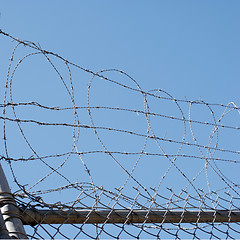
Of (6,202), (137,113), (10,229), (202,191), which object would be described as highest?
(137,113)

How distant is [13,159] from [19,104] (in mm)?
303

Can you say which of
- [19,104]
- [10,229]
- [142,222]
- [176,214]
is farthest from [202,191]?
[10,229]

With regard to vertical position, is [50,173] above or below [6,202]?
above

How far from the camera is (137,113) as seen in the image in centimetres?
313

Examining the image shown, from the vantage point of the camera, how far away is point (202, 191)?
124 inches

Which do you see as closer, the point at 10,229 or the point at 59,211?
the point at 10,229

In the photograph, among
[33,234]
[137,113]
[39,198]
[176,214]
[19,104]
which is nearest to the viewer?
[33,234]

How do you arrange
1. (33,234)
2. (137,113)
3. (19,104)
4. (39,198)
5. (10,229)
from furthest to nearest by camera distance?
(137,113)
(19,104)
(39,198)
(33,234)
(10,229)

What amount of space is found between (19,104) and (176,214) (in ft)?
3.41

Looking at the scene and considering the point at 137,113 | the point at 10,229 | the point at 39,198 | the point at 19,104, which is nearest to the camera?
the point at 10,229

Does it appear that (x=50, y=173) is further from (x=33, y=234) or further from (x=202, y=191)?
(x=202, y=191)

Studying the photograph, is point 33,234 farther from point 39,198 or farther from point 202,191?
point 202,191

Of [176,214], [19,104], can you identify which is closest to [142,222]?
[176,214]

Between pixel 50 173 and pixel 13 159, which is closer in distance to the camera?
pixel 13 159
